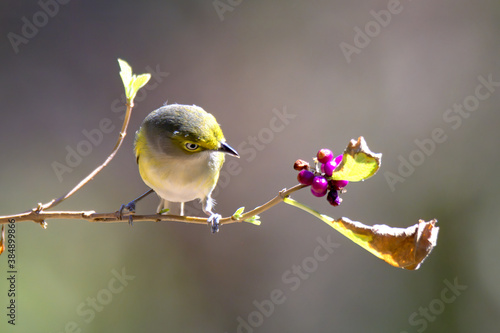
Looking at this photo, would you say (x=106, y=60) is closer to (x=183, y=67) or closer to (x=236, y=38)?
(x=183, y=67)

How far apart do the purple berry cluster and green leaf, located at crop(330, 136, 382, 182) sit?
0.33ft

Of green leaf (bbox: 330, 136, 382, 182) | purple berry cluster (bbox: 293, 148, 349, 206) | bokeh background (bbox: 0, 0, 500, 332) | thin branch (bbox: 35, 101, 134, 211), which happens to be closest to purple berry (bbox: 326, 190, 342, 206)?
purple berry cluster (bbox: 293, 148, 349, 206)

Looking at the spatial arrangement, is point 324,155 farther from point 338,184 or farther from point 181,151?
point 181,151

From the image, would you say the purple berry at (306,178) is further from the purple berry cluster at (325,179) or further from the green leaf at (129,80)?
the green leaf at (129,80)

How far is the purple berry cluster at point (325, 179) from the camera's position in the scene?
1250 mm

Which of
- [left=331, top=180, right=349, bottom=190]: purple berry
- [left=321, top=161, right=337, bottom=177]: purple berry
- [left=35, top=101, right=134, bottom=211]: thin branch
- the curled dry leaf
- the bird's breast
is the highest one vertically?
the bird's breast

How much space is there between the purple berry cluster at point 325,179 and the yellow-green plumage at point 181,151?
2.15ft

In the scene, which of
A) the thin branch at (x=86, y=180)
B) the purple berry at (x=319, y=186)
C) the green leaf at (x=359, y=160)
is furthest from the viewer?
the thin branch at (x=86, y=180)

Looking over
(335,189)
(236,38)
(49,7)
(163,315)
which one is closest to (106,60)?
(49,7)

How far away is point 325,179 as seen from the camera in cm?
127

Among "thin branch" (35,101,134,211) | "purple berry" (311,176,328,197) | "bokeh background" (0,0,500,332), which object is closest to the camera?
"purple berry" (311,176,328,197)

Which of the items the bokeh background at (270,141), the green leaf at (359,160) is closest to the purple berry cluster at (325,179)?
the green leaf at (359,160)

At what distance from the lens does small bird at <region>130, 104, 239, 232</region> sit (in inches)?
76.0

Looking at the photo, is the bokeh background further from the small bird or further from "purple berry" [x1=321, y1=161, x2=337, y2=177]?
"purple berry" [x1=321, y1=161, x2=337, y2=177]
